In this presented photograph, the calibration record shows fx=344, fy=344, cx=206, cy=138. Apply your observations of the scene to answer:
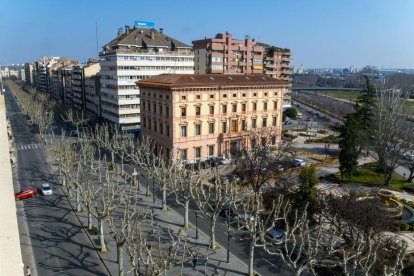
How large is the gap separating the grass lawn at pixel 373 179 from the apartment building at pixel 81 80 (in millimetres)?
77812

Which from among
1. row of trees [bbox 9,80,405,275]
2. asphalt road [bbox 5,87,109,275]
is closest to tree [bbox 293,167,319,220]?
row of trees [bbox 9,80,405,275]

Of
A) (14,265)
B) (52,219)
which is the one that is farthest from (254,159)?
(14,265)

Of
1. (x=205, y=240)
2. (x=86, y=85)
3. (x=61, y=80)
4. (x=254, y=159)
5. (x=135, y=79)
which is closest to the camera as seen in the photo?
(x=205, y=240)

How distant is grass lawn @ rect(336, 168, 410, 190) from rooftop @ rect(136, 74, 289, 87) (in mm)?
22238

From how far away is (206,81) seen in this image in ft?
185

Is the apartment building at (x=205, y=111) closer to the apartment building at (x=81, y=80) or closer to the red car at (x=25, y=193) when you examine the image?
the red car at (x=25, y=193)

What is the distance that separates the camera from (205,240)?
30.9 m

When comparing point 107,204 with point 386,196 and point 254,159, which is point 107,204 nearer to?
point 254,159

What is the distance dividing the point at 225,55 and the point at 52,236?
75630 mm

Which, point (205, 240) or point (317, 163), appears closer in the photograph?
point (205, 240)

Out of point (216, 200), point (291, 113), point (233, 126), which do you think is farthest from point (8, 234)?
point (291, 113)

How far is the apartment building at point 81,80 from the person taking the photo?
103m

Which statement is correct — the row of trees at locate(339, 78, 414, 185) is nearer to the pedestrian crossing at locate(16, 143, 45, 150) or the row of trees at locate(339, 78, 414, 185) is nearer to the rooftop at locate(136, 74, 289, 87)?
the rooftop at locate(136, 74, 289, 87)

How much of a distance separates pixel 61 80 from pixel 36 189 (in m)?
102
